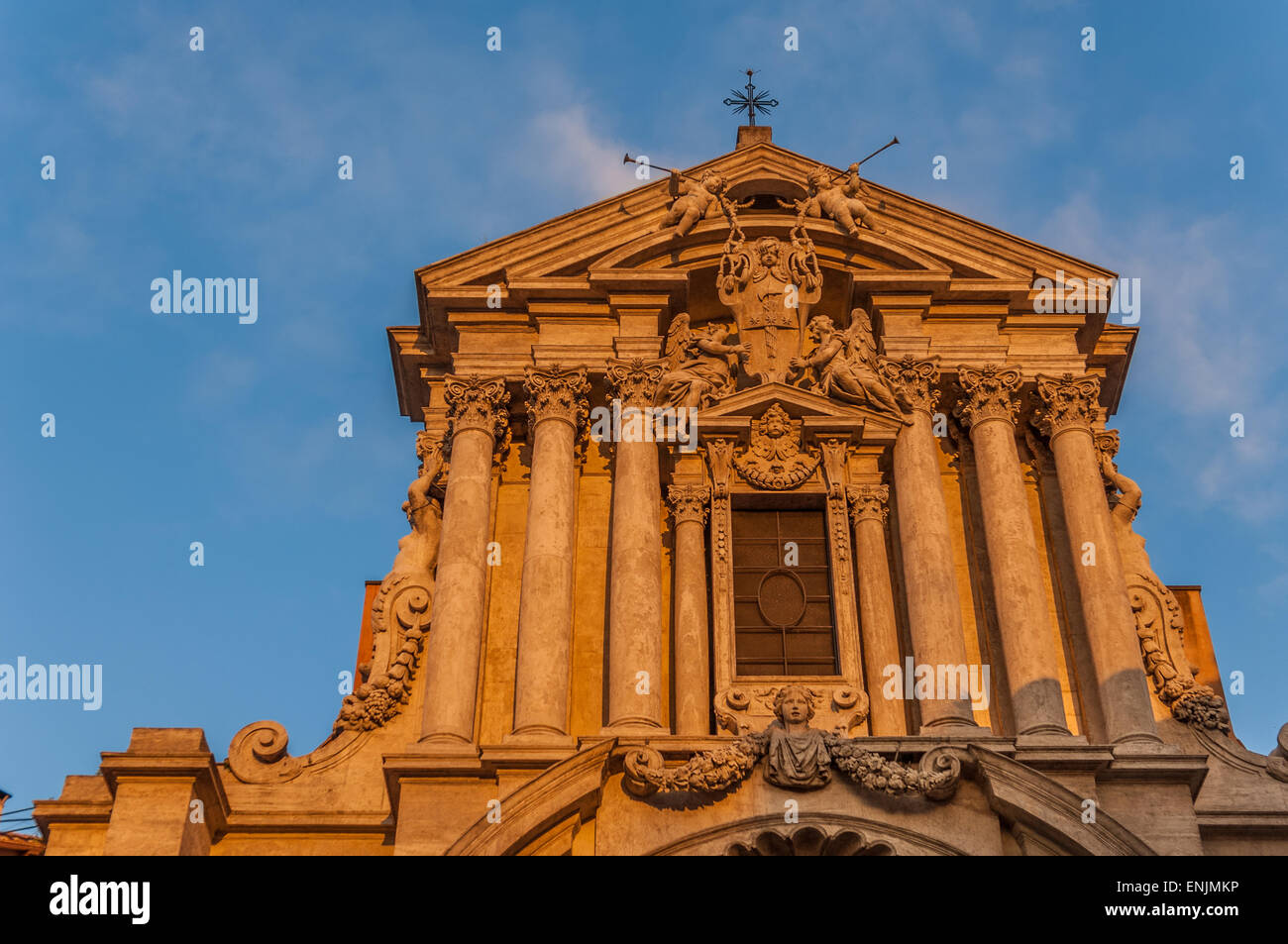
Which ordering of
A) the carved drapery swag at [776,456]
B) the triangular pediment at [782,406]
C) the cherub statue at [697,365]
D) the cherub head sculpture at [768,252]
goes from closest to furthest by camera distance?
the carved drapery swag at [776,456]
the triangular pediment at [782,406]
the cherub statue at [697,365]
the cherub head sculpture at [768,252]

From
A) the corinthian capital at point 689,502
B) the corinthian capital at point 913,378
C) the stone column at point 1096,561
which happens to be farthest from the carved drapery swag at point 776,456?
the stone column at point 1096,561

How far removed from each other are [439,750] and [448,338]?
6765 millimetres

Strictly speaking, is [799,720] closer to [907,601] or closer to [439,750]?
[907,601]

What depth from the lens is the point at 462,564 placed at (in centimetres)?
2128

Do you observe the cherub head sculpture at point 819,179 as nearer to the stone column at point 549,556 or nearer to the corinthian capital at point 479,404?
the stone column at point 549,556

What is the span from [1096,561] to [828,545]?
3.23 metres

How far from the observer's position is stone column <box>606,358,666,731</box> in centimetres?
1997

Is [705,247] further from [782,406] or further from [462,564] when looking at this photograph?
[462,564]

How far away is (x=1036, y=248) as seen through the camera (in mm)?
24156

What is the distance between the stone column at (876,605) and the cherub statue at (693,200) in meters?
4.64

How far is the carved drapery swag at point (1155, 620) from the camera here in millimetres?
20828
